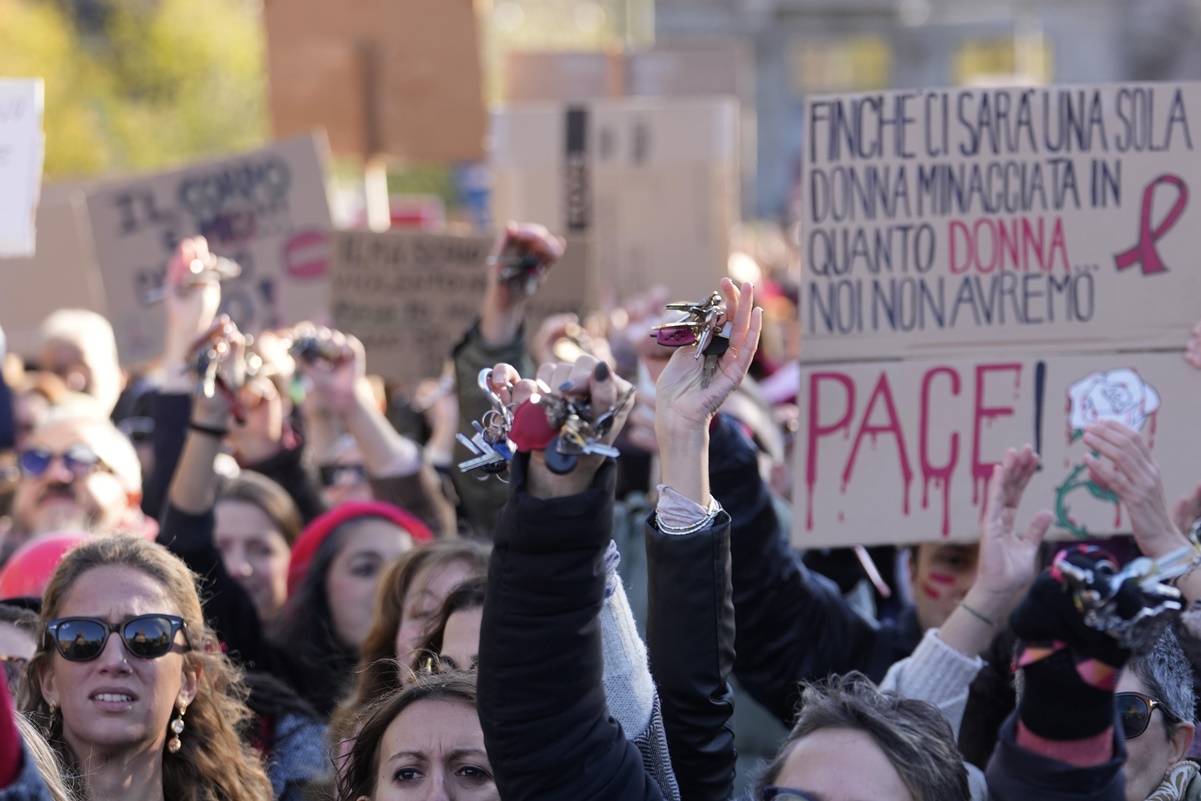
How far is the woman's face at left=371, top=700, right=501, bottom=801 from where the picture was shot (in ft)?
8.60

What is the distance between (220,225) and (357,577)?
258 cm

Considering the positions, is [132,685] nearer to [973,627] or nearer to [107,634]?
[107,634]

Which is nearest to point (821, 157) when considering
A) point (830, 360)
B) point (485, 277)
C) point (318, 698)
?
point (830, 360)

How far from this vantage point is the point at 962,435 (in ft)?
12.1

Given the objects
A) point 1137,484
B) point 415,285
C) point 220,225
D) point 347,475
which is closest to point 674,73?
point 415,285

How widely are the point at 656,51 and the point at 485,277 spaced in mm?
3228

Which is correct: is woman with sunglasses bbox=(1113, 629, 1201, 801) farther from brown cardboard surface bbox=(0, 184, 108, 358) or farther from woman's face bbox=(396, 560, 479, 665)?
brown cardboard surface bbox=(0, 184, 108, 358)

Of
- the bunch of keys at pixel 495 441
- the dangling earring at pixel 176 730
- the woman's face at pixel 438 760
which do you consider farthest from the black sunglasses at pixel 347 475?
the bunch of keys at pixel 495 441

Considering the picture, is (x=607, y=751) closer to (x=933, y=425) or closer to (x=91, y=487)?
(x=933, y=425)

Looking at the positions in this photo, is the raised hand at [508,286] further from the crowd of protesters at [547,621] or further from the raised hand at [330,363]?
the raised hand at [330,363]

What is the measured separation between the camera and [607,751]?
7.00ft

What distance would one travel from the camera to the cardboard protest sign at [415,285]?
6434 mm

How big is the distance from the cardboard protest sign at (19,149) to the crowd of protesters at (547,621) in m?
0.47

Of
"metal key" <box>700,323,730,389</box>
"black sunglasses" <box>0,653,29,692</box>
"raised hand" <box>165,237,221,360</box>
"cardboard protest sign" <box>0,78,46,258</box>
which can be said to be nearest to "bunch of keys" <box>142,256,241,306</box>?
"raised hand" <box>165,237,221,360</box>
